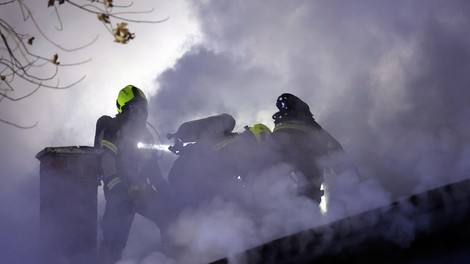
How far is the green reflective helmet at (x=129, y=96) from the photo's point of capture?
30.0 ft

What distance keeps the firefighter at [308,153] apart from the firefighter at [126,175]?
1.61 metres

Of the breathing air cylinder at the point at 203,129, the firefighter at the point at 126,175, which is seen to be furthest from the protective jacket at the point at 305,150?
the firefighter at the point at 126,175

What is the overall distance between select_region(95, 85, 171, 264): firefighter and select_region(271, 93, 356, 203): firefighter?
161 centimetres

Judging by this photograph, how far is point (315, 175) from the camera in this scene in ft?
31.1

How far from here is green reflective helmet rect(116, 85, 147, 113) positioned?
30.0 feet

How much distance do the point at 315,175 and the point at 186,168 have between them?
5.39ft

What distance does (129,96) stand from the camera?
9172 millimetres

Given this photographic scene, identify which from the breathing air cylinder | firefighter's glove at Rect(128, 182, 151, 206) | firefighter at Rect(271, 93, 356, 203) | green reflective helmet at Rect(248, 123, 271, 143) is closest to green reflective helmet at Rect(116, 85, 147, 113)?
the breathing air cylinder

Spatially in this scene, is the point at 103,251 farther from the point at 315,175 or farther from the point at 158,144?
the point at 315,175

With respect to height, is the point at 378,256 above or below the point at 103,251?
below

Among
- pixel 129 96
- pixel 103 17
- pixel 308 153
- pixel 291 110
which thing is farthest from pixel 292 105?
pixel 103 17

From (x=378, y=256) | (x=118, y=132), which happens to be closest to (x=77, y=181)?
(x=118, y=132)

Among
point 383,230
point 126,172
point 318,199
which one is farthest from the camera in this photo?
point 318,199

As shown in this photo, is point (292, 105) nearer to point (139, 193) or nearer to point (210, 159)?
point (210, 159)
